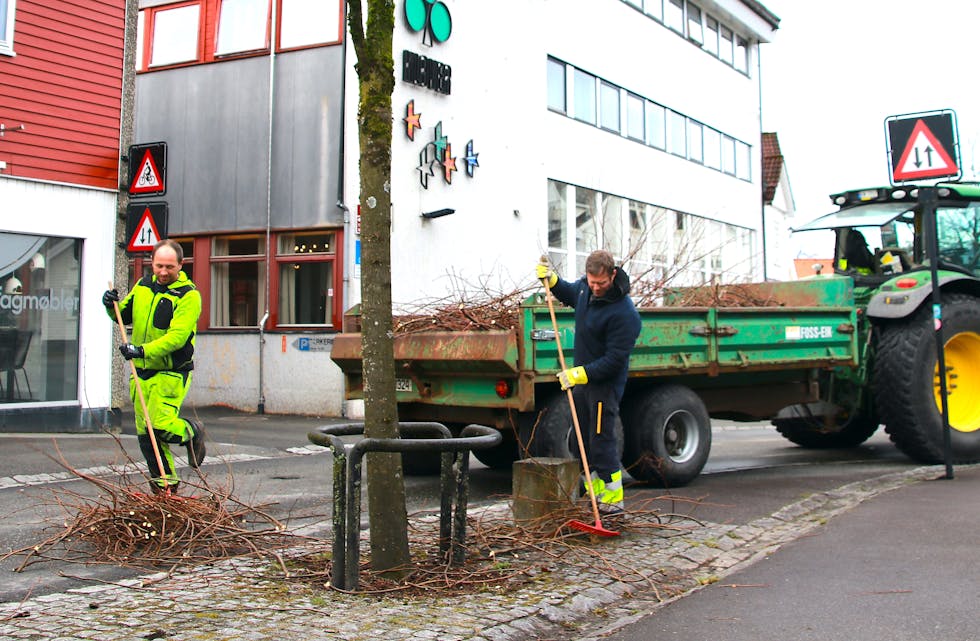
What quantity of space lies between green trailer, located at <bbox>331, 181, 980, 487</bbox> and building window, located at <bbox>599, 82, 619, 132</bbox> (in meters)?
11.9

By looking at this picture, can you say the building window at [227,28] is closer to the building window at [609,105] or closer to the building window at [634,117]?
the building window at [609,105]

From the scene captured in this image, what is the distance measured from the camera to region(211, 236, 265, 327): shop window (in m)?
17.5

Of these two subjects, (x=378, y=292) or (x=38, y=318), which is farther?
(x=38, y=318)

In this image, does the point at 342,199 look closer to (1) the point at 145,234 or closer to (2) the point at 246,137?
(2) the point at 246,137

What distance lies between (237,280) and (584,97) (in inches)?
354

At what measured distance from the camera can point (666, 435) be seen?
339 inches

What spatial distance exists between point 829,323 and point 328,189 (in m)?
8.93

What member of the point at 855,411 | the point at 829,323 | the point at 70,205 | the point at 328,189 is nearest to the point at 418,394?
the point at 829,323

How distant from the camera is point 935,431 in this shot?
33.3 feet

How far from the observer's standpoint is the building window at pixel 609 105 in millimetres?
23281

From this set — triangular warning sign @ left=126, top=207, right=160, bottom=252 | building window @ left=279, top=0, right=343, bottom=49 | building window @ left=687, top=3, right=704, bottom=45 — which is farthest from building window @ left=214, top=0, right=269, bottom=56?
building window @ left=687, top=3, right=704, bottom=45

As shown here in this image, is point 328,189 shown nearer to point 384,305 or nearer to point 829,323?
point 829,323

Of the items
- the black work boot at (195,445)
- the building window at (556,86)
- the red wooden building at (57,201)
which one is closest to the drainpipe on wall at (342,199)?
the red wooden building at (57,201)

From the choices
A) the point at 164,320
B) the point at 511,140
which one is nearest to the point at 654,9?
the point at 511,140
